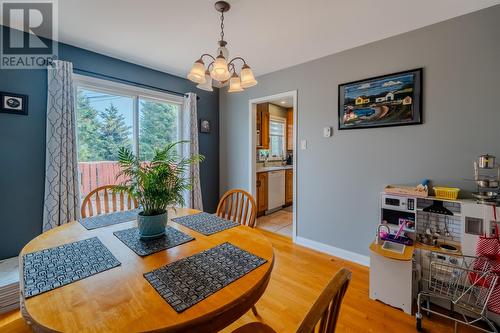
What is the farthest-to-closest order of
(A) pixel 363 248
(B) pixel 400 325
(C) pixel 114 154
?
(C) pixel 114 154
(A) pixel 363 248
(B) pixel 400 325

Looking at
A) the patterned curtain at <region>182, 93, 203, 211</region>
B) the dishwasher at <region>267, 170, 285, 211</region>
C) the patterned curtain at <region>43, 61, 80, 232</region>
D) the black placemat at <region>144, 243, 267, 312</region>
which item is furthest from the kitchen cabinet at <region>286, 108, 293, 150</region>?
the black placemat at <region>144, 243, 267, 312</region>

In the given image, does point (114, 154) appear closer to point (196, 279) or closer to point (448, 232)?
point (196, 279)

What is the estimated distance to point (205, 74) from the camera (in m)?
1.62

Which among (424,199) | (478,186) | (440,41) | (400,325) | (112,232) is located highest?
(440,41)

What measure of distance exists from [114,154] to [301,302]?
270cm

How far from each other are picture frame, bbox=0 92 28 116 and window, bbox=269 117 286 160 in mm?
3897

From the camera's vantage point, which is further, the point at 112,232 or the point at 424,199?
the point at 424,199

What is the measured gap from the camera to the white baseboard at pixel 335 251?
2.42m

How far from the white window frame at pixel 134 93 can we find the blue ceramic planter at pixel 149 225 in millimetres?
1969

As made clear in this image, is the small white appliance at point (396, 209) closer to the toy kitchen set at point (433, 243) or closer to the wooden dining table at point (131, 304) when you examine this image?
the toy kitchen set at point (433, 243)

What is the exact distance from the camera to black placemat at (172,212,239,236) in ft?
4.71

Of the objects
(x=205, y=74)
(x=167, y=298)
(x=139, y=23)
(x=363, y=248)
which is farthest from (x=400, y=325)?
(x=139, y=23)

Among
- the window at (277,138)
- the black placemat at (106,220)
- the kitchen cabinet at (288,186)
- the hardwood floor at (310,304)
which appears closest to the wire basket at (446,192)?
the hardwood floor at (310,304)

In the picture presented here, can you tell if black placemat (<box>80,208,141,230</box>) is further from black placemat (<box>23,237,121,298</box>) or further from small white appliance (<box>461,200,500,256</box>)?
small white appliance (<box>461,200,500,256</box>)
